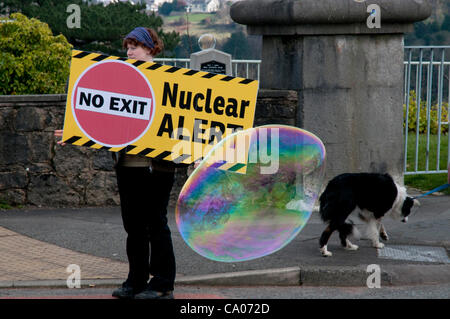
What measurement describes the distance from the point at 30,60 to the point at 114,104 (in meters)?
6.80

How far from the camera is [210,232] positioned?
609 centimetres

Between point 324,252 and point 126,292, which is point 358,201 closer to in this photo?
point 324,252

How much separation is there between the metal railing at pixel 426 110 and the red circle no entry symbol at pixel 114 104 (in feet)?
17.3

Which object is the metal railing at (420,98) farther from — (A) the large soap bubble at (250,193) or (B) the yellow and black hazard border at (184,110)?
(B) the yellow and black hazard border at (184,110)

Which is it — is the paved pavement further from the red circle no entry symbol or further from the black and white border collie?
the red circle no entry symbol

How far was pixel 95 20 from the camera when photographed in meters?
34.4

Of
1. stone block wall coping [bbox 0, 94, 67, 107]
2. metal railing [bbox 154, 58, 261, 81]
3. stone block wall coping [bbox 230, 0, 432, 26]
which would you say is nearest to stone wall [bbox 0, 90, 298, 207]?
stone block wall coping [bbox 0, 94, 67, 107]

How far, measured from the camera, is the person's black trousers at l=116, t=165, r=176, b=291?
5.69m

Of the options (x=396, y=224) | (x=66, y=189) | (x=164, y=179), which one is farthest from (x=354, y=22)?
(x=164, y=179)

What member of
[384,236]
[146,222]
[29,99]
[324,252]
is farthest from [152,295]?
[29,99]

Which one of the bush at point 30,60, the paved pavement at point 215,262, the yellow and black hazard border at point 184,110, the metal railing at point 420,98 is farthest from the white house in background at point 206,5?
the yellow and black hazard border at point 184,110

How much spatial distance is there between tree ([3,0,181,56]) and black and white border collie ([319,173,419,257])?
1059 inches

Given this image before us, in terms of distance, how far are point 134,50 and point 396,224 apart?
4565 mm

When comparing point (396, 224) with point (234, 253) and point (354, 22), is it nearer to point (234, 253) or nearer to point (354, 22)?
point (354, 22)
